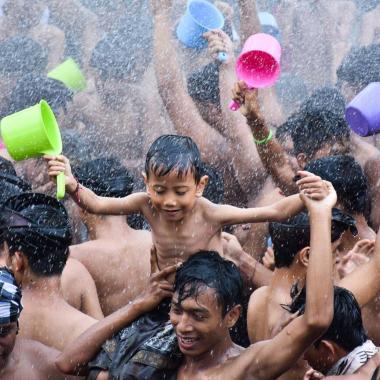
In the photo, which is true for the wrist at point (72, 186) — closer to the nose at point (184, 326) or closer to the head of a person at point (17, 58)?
the nose at point (184, 326)

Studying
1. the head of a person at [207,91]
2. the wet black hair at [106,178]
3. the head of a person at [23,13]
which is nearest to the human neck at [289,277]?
the wet black hair at [106,178]

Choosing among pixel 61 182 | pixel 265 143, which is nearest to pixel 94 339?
pixel 61 182

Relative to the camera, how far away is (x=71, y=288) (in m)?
4.40

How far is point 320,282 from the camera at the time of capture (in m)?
3.27

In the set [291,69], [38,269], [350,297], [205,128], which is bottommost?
[291,69]

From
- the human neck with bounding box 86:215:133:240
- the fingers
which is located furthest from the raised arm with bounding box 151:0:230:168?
the fingers

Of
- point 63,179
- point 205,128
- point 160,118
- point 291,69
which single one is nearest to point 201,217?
point 63,179

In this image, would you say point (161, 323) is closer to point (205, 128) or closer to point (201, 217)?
point (201, 217)

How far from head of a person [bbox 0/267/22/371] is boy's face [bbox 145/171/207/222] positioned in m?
0.65

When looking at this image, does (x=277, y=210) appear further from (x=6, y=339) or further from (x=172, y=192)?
(x=6, y=339)

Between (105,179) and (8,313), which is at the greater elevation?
(8,313)

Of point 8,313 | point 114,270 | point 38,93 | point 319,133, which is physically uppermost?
point 8,313

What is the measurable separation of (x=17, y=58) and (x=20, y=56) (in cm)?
3

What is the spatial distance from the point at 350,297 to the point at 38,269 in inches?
47.2
